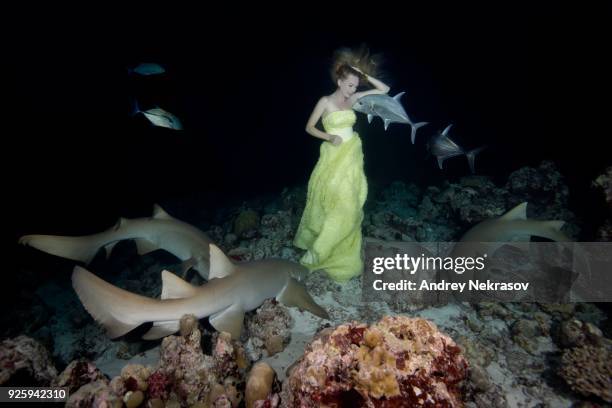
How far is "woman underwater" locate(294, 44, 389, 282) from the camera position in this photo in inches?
188

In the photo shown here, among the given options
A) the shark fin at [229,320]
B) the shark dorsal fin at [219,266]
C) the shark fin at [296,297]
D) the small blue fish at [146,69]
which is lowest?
the shark fin at [229,320]

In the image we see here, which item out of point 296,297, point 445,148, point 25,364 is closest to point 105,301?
point 25,364

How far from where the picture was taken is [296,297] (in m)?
4.44

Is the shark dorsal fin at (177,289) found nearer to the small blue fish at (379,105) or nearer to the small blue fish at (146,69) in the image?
the small blue fish at (379,105)

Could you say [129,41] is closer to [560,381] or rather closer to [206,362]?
[206,362]

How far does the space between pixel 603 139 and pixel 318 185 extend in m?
12.2

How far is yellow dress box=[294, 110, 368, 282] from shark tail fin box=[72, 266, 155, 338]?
123 inches

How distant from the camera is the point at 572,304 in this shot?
16.9 feet

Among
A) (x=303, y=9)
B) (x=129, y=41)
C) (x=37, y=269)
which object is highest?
(x=303, y=9)

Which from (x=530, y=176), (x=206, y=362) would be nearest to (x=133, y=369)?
(x=206, y=362)

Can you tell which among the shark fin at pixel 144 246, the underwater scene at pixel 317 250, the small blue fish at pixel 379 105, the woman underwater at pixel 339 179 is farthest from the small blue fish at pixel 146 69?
the small blue fish at pixel 379 105

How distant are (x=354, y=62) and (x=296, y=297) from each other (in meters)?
3.85

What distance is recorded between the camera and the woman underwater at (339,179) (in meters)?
4.78

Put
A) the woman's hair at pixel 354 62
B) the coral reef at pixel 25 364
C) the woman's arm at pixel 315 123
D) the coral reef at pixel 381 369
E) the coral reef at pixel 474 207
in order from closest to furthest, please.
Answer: the coral reef at pixel 381 369 → the coral reef at pixel 25 364 → the woman's hair at pixel 354 62 → the woman's arm at pixel 315 123 → the coral reef at pixel 474 207
